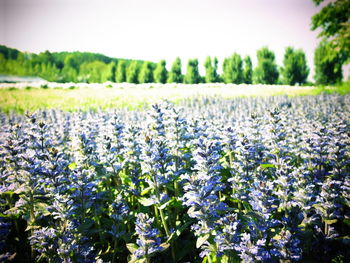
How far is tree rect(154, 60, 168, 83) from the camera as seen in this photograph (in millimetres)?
61750

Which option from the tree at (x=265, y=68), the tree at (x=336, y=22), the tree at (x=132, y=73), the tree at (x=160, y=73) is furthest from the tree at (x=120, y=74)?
the tree at (x=336, y=22)

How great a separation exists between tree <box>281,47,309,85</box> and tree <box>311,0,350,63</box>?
Answer: 38955 mm

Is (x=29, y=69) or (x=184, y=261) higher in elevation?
(x=29, y=69)

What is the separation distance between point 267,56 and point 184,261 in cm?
6327

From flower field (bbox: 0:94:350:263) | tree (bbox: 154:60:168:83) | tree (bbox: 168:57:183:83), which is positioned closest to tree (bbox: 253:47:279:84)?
tree (bbox: 168:57:183:83)

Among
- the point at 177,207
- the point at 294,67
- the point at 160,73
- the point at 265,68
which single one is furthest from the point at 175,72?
the point at 177,207

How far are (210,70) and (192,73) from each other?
17.6 ft

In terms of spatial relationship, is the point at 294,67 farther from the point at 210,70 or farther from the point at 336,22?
the point at 336,22

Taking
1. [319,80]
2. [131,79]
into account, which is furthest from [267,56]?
[131,79]

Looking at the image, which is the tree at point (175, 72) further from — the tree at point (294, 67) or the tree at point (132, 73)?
the tree at point (294, 67)

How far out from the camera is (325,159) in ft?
16.3

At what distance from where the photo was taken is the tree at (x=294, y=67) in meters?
52.7

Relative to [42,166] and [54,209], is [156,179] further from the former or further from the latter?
[42,166]

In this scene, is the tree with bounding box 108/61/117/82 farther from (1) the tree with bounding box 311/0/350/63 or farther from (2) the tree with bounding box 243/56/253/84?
(1) the tree with bounding box 311/0/350/63
